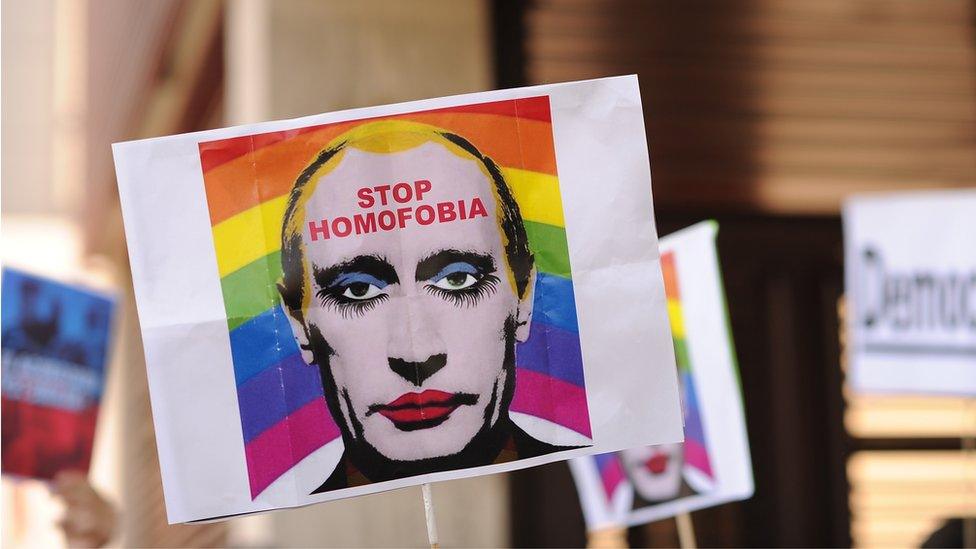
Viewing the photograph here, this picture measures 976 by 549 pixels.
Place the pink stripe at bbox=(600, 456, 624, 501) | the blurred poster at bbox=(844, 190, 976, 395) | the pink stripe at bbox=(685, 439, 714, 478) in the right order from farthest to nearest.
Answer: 1. the blurred poster at bbox=(844, 190, 976, 395)
2. the pink stripe at bbox=(600, 456, 624, 501)
3. the pink stripe at bbox=(685, 439, 714, 478)

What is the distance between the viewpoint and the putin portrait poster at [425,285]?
90.6 inches

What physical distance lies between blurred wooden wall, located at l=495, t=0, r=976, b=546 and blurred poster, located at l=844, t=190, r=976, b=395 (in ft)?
5.69

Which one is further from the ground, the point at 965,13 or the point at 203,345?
the point at 965,13

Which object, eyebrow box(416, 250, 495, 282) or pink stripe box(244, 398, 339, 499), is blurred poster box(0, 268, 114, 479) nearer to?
pink stripe box(244, 398, 339, 499)

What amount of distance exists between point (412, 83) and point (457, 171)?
382 cm

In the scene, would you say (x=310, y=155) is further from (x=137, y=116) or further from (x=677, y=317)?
(x=137, y=116)

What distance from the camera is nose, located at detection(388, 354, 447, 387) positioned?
2322 millimetres

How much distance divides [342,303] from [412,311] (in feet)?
0.38

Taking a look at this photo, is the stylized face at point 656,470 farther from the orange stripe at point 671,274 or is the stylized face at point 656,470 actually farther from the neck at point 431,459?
the neck at point 431,459

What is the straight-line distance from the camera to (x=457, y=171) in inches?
92.0

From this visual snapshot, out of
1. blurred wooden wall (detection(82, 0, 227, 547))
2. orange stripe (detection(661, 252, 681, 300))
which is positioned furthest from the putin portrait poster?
blurred wooden wall (detection(82, 0, 227, 547))

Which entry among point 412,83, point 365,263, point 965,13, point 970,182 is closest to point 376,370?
point 365,263

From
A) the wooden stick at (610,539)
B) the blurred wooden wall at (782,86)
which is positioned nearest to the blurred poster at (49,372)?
the blurred wooden wall at (782,86)

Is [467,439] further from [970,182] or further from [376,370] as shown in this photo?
[970,182]
